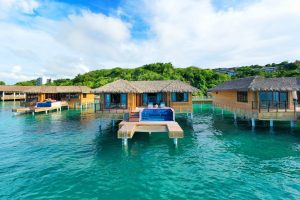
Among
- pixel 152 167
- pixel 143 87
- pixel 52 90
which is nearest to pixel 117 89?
pixel 143 87

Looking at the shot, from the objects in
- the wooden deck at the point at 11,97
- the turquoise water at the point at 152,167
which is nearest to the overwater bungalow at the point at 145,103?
the turquoise water at the point at 152,167

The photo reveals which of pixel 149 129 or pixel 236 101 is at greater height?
pixel 236 101

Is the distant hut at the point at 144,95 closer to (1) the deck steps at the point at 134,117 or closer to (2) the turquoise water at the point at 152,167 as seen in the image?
(1) the deck steps at the point at 134,117

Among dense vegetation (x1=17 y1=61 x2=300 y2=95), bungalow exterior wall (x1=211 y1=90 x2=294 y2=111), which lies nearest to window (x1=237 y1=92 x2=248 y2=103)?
bungalow exterior wall (x1=211 y1=90 x2=294 y2=111)

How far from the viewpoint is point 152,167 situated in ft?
37.1

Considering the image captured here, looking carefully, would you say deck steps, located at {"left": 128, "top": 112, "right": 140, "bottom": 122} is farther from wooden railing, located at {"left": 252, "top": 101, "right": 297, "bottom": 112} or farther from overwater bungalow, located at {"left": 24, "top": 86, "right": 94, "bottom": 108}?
overwater bungalow, located at {"left": 24, "top": 86, "right": 94, "bottom": 108}

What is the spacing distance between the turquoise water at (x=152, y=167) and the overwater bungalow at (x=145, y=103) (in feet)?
4.84

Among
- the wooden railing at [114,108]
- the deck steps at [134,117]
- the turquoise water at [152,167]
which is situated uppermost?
the wooden railing at [114,108]

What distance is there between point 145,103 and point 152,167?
48.1 ft

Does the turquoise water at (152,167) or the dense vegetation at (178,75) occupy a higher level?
the dense vegetation at (178,75)

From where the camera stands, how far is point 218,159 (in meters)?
12.5

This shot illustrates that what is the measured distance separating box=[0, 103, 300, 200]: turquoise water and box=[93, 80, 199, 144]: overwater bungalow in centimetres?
148

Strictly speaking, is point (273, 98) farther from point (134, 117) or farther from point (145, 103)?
point (134, 117)

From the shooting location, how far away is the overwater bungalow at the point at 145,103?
1586 centimetres
